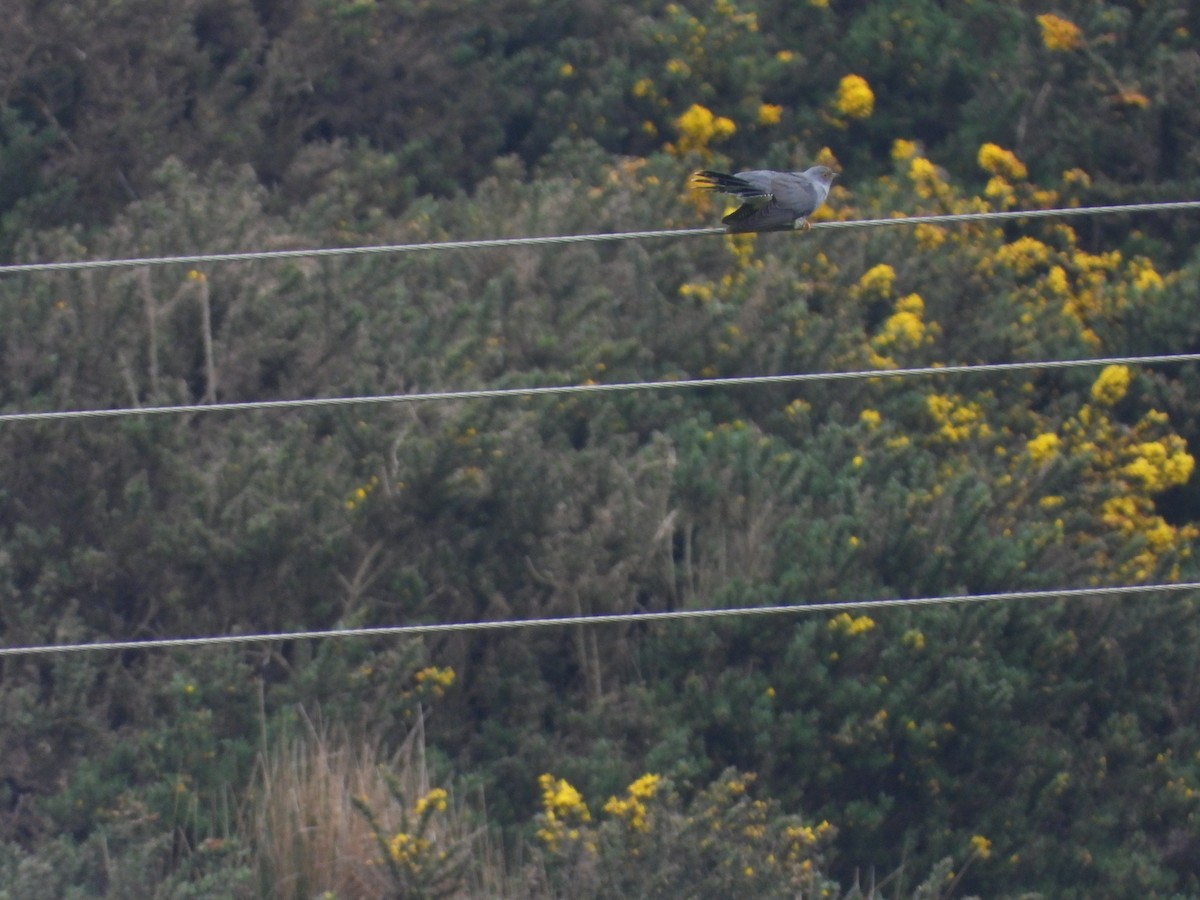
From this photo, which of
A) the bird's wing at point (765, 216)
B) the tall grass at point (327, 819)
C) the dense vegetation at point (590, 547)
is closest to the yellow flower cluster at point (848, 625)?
the dense vegetation at point (590, 547)

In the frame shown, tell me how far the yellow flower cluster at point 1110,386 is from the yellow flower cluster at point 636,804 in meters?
4.93

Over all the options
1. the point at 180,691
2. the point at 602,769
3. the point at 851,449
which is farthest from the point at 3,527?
the point at 851,449

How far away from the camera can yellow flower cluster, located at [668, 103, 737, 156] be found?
16.1 metres

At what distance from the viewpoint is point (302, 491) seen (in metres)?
11.9

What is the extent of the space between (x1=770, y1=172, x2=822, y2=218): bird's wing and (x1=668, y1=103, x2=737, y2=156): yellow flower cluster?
9.95 metres

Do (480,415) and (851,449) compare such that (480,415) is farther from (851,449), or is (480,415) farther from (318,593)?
(851,449)

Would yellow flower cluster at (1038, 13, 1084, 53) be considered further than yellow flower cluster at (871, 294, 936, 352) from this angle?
Yes

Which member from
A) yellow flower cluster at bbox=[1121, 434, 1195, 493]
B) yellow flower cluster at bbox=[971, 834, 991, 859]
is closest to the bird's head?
yellow flower cluster at bbox=[971, 834, 991, 859]

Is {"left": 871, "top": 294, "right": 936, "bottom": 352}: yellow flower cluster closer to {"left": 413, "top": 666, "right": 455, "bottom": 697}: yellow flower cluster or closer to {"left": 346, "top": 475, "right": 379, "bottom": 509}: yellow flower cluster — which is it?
{"left": 346, "top": 475, "right": 379, "bottom": 509}: yellow flower cluster

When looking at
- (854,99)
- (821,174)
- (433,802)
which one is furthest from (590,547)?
(854,99)

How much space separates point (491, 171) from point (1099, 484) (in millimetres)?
6288

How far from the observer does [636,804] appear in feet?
34.4

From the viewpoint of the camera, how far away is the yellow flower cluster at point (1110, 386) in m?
13.5

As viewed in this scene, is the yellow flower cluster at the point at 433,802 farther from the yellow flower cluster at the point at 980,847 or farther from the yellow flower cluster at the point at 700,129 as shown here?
the yellow flower cluster at the point at 700,129
